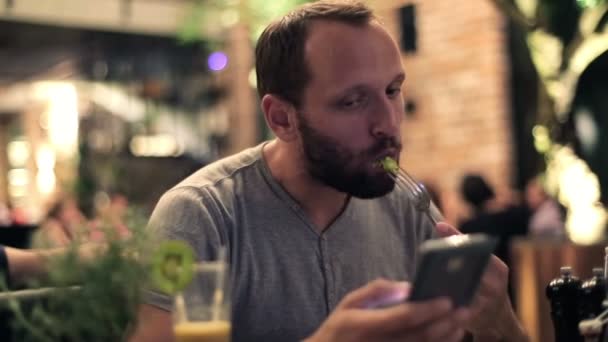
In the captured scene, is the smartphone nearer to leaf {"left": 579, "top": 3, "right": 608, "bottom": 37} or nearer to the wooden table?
the wooden table

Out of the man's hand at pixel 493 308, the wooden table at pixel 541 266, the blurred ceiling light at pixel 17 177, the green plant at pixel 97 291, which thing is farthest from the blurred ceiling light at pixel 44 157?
the green plant at pixel 97 291

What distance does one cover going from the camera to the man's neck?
177 cm

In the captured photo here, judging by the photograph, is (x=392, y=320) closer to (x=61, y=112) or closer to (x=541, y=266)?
(x=541, y=266)

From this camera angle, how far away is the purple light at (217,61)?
11.6 m

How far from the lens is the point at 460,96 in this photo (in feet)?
27.9

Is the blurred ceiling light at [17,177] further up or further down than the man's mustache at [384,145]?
further down

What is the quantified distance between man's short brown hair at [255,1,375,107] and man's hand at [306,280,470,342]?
615 mm

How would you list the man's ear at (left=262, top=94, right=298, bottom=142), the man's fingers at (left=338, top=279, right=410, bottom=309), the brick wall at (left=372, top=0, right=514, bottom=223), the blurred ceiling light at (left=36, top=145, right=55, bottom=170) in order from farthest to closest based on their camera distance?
the blurred ceiling light at (left=36, top=145, right=55, bottom=170), the brick wall at (left=372, top=0, right=514, bottom=223), the man's ear at (left=262, top=94, right=298, bottom=142), the man's fingers at (left=338, top=279, right=410, bottom=309)

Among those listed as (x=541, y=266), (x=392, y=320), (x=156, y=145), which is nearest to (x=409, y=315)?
(x=392, y=320)

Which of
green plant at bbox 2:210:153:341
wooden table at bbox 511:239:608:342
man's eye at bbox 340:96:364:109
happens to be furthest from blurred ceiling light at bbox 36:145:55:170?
green plant at bbox 2:210:153:341

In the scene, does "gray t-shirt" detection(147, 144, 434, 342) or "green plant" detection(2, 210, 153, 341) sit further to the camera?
"gray t-shirt" detection(147, 144, 434, 342)

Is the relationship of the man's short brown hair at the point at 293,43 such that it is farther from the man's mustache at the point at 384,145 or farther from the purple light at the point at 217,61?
the purple light at the point at 217,61

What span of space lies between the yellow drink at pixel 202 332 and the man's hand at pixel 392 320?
13 cm

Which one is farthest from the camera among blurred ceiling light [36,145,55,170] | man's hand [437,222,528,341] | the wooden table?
blurred ceiling light [36,145,55,170]
